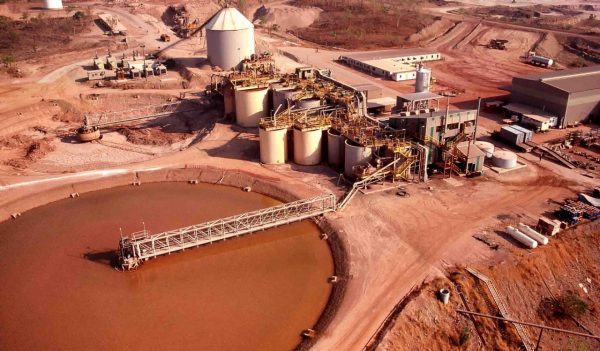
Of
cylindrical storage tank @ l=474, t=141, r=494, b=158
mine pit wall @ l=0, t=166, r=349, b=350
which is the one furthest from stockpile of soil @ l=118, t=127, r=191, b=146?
cylindrical storage tank @ l=474, t=141, r=494, b=158

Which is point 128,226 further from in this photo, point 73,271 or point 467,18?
point 467,18

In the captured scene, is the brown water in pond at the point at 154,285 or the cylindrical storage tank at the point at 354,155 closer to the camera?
the brown water in pond at the point at 154,285

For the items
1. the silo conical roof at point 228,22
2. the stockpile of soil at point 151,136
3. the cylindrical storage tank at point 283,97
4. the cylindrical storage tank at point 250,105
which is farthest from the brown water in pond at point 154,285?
the silo conical roof at point 228,22

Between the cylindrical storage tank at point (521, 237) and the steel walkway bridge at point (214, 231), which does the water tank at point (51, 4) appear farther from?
the cylindrical storage tank at point (521, 237)

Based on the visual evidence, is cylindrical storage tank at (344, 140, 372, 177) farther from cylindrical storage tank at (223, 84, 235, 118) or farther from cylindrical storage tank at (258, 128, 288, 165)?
cylindrical storage tank at (223, 84, 235, 118)

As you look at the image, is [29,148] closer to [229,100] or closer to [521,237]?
[229,100]

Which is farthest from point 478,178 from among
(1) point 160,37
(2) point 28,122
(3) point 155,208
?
(1) point 160,37
